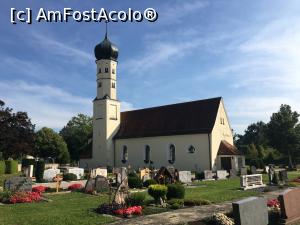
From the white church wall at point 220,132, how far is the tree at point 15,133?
1985 centimetres

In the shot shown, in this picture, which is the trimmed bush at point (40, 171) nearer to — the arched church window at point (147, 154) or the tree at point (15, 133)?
the tree at point (15, 133)

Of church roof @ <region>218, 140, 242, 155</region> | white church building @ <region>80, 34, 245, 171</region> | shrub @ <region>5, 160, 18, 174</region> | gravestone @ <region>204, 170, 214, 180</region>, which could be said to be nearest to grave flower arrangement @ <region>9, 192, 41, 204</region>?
gravestone @ <region>204, 170, 214, 180</region>

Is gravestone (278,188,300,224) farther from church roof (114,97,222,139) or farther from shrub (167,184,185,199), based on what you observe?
church roof (114,97,222,139)

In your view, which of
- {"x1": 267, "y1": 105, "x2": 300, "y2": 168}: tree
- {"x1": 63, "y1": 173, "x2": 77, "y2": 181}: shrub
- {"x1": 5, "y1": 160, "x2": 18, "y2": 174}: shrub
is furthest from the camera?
{"x1": 267, "y1": 105, "x2": 300, "y2": 168}: tree

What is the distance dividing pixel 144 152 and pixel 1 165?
17456mm

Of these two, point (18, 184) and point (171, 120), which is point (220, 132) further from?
point (18, 184)

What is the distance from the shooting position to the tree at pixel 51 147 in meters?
59.6

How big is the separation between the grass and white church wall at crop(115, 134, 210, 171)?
2386 cm

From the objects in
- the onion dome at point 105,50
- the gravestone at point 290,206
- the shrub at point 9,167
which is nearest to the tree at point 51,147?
the shrub at point 9,167

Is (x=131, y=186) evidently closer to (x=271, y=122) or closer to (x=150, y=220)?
(x=150, y=220)

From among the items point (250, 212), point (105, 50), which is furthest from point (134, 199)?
point (105, 50)

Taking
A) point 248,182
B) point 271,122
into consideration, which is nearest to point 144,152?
point 271,122

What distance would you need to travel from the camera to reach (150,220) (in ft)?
38.1

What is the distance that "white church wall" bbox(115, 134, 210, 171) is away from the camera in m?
39.7
